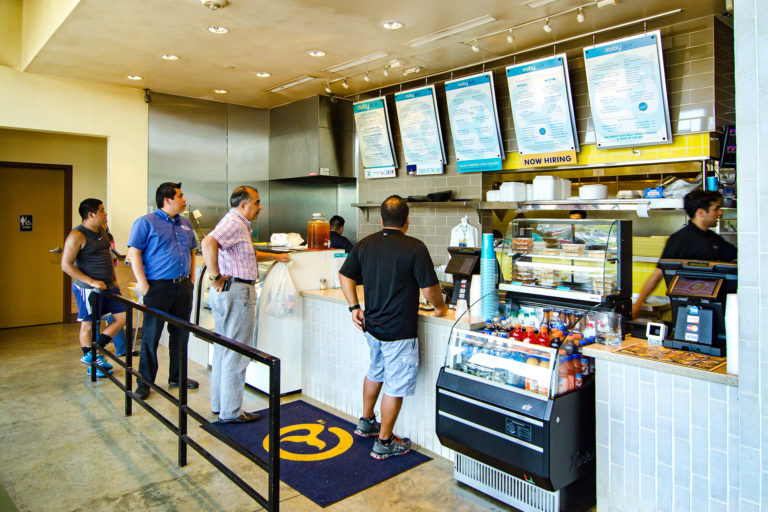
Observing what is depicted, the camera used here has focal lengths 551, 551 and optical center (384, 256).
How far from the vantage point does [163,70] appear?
18.4 ft

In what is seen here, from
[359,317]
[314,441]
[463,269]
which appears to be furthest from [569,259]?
[314,441]

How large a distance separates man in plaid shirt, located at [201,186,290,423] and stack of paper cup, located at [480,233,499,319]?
66.0 inches

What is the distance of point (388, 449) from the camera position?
336 centimetres

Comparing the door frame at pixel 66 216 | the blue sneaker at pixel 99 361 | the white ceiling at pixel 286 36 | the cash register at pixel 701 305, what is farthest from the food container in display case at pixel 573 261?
the door frame at pixel 66 216

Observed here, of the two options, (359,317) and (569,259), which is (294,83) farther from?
(569,259)

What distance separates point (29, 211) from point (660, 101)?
7.45 m

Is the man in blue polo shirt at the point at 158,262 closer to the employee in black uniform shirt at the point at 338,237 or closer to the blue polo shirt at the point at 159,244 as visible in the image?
the blue polo shirt at the point at 159,244

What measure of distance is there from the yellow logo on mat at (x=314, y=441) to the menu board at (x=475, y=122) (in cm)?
301

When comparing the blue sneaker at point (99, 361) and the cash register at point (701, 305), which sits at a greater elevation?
the cash register at point (701, 305)

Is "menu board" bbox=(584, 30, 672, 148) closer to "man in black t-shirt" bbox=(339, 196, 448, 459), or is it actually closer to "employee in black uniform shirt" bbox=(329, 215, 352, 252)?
"man in black t-shirt" bbox=(339, 196, 448, 459)

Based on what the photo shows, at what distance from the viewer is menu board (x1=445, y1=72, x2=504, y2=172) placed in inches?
205

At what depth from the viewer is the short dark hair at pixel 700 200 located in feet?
12.7

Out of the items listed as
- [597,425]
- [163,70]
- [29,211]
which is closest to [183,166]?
[163,70]

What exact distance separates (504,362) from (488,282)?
654 millimetres
